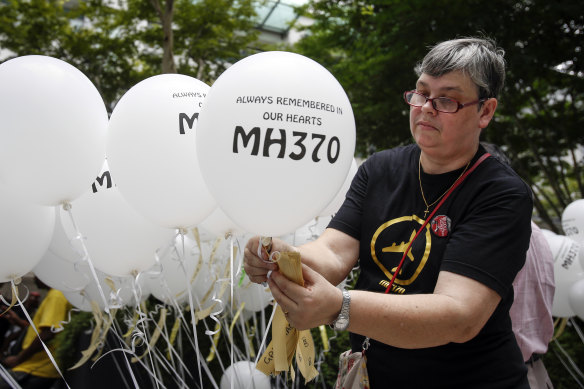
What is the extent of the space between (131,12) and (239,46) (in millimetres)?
1889

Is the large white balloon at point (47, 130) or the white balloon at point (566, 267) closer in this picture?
the large white balloon at point (47, 130)

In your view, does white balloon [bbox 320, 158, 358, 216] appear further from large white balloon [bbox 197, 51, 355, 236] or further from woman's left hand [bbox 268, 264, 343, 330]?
woman's left hand [bbox 268, 264, 343, 330]

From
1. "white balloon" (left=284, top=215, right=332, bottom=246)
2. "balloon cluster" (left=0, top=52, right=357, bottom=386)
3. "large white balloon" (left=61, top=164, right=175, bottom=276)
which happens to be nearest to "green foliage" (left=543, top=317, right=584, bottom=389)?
"white balloon" (left=284, top=215, right=332, bottom=246)

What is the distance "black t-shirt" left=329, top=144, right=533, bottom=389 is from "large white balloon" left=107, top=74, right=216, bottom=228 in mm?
652

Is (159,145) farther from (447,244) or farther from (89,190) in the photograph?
(447,244)

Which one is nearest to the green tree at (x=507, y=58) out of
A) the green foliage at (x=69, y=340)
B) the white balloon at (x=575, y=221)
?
the white balloon at (x=575, y=221)

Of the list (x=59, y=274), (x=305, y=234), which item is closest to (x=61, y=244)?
(x=59, y=274)

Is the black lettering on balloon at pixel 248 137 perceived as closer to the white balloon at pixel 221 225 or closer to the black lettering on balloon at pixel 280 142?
the black lettering on balloon at pixel 280 142

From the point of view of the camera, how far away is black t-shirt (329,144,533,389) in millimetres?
1202

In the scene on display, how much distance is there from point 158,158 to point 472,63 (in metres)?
1.17

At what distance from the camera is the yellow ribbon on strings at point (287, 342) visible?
1.10 meters

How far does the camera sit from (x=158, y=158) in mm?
1756

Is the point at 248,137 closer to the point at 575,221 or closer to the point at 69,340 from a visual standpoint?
the point at 575,221

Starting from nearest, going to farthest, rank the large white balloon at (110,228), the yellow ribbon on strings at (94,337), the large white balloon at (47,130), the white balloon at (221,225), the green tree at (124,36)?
the large white balloon at (47,130), the large white balloon at (110,228), the white balloon at (221,225), the yellow ribbon on strings at (94,337), the green tree at (124,36)
